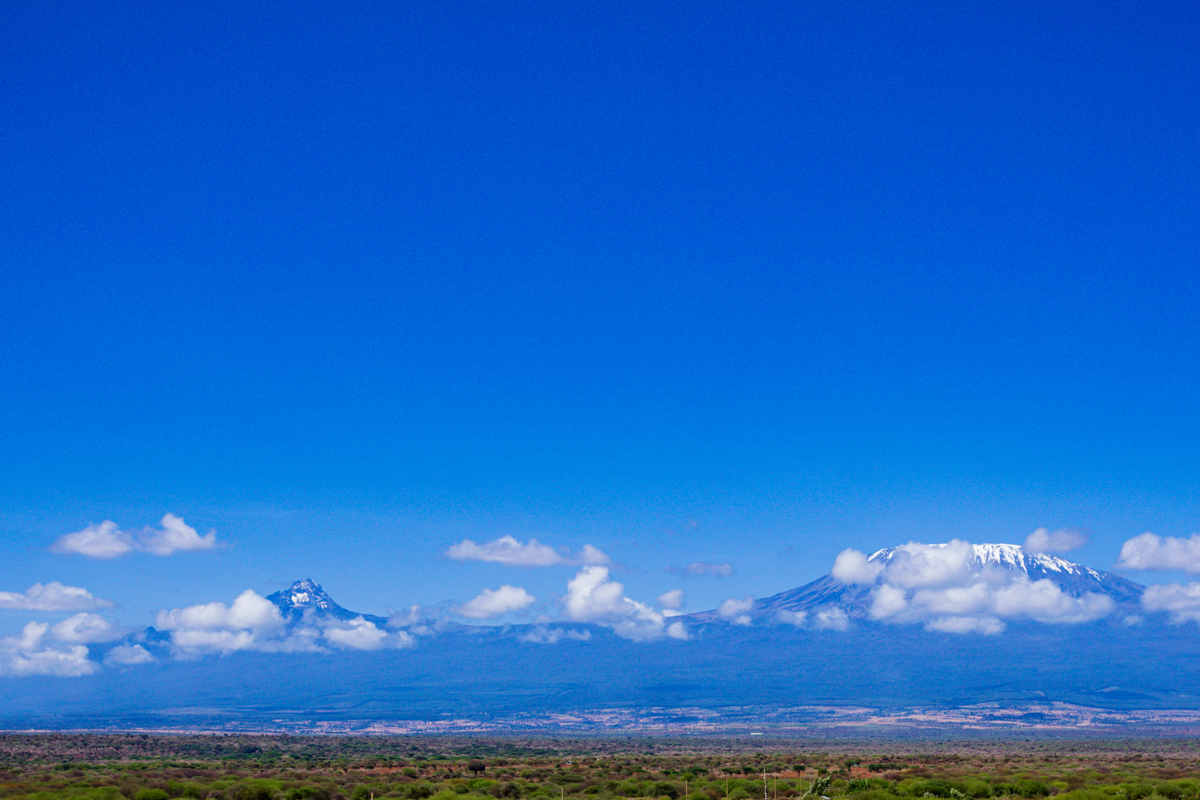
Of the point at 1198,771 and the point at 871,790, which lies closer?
the point at 871,790

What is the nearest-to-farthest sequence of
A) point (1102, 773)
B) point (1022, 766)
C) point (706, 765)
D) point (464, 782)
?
point (464, 782) → point (1102, 773) → point (1022, 766) → point (706, 765)

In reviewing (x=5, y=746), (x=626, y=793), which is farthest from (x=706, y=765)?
(x=5, y=746)

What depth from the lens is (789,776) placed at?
6331 cm

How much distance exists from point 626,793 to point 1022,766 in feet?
104

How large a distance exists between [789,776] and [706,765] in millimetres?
14137

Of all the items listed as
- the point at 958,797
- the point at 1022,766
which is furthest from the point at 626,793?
the point at 1022,766

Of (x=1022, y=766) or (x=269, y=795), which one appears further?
(x=1022, y=766)

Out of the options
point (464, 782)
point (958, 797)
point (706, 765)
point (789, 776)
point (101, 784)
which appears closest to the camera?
point (958, 797)

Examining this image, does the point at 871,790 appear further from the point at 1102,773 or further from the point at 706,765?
the point at 706,765

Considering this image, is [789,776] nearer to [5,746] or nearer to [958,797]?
[958,797]

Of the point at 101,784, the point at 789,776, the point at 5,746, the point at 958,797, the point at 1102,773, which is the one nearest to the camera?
the point at 958,797

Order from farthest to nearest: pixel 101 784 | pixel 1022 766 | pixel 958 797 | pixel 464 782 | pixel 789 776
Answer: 1. pixel 1022 766
2. pixel 789 776
3. pixel 464 782
4. pixel 101 784
5. pixel 958 797

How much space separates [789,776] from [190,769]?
35859mm

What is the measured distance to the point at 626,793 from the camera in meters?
52.2
